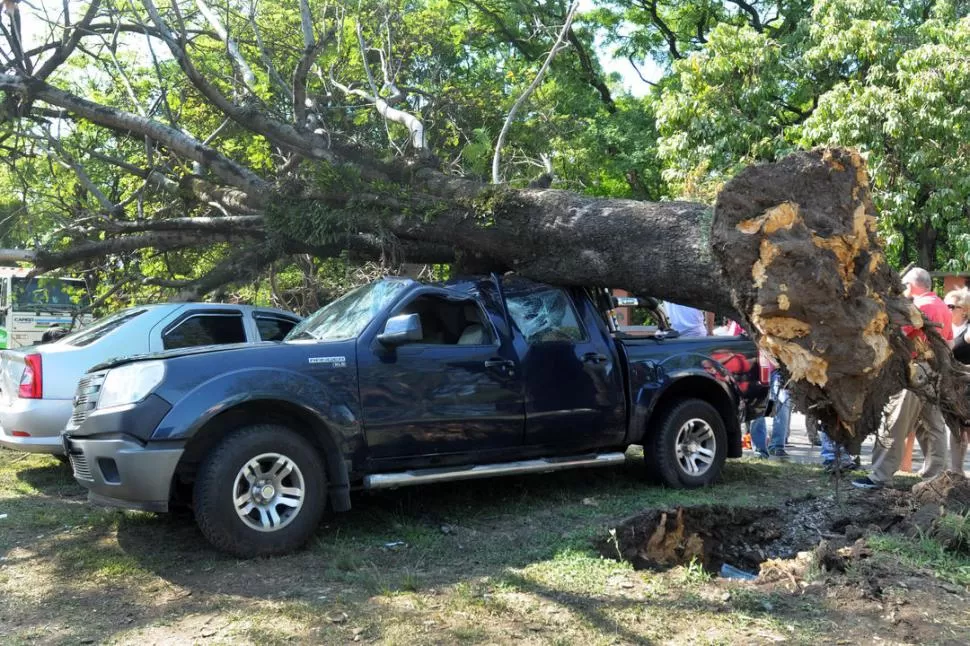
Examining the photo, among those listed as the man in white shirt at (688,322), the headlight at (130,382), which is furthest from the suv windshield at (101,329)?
the man in white shirt at (688,322)

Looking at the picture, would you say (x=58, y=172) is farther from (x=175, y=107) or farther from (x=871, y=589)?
(x=871, y=589)

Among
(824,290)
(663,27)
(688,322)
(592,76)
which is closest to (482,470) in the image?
(824,290)

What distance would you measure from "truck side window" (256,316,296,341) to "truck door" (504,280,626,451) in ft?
8.85

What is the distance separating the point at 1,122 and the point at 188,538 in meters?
A: 7.13

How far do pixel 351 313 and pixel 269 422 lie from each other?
1.29 m

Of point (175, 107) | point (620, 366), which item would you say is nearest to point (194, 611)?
point (620, 366)

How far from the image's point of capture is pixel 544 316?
7.21 m

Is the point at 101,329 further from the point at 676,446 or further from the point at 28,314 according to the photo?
the point at 28,314

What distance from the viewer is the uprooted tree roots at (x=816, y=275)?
5.27 meters

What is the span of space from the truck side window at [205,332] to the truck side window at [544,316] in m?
2.85

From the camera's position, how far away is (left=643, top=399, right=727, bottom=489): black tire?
749cm

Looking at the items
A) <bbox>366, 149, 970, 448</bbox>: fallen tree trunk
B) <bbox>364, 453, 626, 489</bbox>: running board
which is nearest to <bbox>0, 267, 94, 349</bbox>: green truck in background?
<bbox>364, 453, 626, 489</bbox>: running board

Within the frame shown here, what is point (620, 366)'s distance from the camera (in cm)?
736

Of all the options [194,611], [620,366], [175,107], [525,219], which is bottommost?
[194,611]
